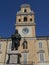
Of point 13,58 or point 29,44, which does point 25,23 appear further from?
point 13,58

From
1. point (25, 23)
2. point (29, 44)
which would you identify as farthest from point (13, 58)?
point (25, 23)

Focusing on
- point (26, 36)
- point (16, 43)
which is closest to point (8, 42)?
point (26, 36)

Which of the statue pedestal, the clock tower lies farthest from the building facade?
the statue pedestal

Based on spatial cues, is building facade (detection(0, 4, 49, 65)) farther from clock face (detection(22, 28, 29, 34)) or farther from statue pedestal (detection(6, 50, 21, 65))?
statue pedestal (detection(6, 50, 21, 65))

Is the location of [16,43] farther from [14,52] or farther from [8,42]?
[8,42]

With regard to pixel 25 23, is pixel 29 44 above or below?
below

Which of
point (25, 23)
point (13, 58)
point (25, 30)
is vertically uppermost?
point (25, 23)

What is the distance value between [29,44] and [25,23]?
548 centimetres

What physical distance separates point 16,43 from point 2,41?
2301 cm

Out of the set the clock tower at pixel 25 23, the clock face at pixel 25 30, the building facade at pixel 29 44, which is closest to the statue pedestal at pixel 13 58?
the building facade at pixel 29 44

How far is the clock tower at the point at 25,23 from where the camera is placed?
40.2 meters

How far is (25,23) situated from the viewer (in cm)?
4134

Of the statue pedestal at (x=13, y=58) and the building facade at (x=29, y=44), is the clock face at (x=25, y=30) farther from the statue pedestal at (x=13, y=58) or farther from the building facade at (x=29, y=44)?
the statue pedestal at (x=13, y=58)

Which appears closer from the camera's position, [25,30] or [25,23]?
[25,30]
